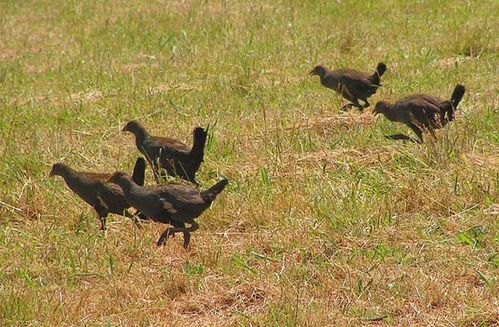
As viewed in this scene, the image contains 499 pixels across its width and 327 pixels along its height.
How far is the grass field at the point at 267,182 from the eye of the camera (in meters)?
5.10

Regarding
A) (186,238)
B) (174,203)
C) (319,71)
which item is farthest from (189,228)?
(319,71)

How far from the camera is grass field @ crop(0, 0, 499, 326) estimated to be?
5098 millimetres

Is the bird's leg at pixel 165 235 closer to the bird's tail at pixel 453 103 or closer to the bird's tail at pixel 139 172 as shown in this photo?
the bird's tail at pixel 139 172

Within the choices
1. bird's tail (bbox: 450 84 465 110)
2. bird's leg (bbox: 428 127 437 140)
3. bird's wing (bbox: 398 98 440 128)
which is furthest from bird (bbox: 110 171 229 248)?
bird's tail (bbox: 450 84 465 110)

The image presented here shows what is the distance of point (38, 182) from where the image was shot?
7.23 meters

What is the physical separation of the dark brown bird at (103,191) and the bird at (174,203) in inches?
11.6

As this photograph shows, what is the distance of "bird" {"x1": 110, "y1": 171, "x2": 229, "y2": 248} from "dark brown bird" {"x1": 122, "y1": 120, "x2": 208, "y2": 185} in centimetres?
64

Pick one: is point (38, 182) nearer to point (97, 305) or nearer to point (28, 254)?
point (28, 254)

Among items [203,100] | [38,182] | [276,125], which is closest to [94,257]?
[38,182]

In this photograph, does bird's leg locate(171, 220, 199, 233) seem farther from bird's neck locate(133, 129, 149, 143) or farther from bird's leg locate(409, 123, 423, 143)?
bird's leg locate(409, 123, 423, 143)

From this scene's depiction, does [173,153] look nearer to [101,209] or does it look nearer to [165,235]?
[101,209]

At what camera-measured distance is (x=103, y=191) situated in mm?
6430

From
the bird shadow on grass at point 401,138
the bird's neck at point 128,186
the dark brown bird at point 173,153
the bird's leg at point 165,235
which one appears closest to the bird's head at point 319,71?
the bird shadow on grass at point 401,138

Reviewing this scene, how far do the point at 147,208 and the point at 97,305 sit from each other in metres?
0.96
